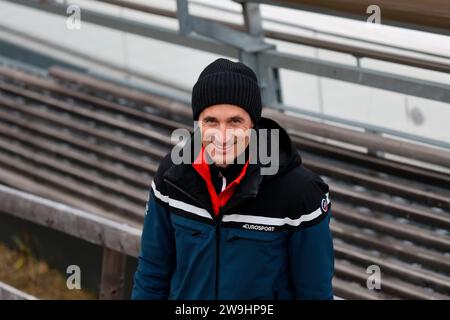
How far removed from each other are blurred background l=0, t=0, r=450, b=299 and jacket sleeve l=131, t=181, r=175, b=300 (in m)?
1.39

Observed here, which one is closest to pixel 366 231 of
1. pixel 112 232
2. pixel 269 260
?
pixel 112 232

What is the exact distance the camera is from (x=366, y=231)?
4281 millimetres

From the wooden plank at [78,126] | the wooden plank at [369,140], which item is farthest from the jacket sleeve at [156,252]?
the wooden plank at [78,126]

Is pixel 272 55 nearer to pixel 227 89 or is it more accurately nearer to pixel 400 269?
pixel 400 269

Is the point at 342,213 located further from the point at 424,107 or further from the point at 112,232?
the point at 112,232

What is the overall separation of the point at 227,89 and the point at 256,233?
463 mm

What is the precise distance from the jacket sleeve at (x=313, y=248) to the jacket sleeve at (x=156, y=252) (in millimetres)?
427

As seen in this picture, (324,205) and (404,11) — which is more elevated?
(404,11)

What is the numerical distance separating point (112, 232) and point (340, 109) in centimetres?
170

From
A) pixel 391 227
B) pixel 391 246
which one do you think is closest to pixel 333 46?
pixel 391 227

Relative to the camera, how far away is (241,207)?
2.40 meters

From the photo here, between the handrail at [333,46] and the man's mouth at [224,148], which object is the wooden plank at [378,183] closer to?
the handrail at [333,46]

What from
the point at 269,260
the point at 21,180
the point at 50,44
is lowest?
the point at 269,260

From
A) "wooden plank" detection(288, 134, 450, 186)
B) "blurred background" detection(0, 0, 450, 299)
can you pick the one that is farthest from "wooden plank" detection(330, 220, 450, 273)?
"wooden plank" detection(288, 134, 450, 186)
